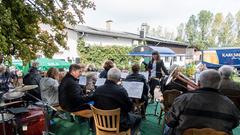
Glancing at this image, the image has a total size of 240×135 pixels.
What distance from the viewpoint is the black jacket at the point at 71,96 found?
15.3 feet

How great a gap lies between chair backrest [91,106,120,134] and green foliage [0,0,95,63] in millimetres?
Result: 2315

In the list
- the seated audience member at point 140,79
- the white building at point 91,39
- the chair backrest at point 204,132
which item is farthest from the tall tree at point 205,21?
the chair backrest at point 204,132

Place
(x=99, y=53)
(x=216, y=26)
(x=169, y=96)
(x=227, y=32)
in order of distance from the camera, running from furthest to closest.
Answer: (x=216, y=26) → (x=227, y=32) → (x=99, y=53) → (x=169, y=96)

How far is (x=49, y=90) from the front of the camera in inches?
228

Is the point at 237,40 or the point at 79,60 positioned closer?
the point at 79,60

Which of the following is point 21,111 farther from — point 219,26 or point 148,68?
point 219,26

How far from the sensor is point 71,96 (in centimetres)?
468

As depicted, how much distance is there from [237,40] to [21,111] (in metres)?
58.5

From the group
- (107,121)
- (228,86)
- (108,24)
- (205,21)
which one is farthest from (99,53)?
(205,21)

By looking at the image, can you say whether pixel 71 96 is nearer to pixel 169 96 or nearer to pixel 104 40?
pixel 169 96

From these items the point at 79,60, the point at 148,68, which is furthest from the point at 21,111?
the point at 79,60

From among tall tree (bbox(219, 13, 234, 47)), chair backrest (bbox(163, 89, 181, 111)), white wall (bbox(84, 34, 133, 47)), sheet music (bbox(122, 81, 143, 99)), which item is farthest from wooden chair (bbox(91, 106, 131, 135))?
tall tree (bbox(219, 13, 234, 47))

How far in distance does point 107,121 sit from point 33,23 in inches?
133

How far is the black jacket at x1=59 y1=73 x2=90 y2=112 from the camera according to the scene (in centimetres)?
467
